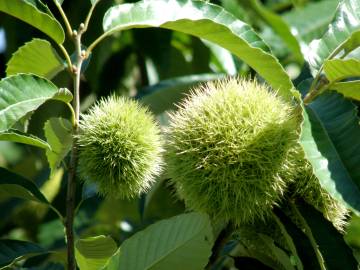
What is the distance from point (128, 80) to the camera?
2.71 m

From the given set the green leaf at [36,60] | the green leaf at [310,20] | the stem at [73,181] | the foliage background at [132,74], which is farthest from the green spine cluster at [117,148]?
the green leaf at [310,20]

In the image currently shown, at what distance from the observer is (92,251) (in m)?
1.30

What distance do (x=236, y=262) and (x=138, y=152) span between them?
1.00ft

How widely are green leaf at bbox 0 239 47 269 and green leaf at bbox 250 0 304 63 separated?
95cm

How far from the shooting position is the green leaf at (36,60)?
4.50 feet

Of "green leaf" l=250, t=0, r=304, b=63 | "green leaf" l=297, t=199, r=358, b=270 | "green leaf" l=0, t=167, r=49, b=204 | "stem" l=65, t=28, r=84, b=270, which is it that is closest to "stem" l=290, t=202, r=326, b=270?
"green leaf" l=297, t=199, r=358, b=270

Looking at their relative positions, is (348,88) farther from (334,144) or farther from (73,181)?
(73,181)

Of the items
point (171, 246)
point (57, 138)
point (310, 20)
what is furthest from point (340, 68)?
point (310, 20)

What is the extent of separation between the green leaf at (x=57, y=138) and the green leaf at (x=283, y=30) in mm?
906

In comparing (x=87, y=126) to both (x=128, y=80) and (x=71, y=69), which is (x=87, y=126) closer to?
(x=71, y=69)

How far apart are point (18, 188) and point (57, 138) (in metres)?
0.16

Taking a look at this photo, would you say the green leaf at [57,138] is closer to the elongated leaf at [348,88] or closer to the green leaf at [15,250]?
the green leaf at [15,250]

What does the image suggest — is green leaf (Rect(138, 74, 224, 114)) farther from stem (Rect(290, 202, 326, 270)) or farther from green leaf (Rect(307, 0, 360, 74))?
stem (Rect(290, 202, 326, 270))

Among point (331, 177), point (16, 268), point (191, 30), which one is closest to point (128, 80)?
point (16, 268)
